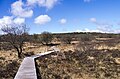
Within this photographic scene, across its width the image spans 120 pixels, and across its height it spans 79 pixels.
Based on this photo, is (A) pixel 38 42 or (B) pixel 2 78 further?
(A) pixel 38 42

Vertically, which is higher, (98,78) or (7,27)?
(7,27)

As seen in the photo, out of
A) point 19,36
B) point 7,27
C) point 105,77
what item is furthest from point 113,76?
point 7,27

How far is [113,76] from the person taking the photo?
→ 22500mm

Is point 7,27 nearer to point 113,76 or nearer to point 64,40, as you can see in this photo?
point 113,76

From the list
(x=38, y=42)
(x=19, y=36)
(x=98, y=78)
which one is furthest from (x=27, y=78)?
(x=38, y=42)

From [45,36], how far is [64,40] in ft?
22.6

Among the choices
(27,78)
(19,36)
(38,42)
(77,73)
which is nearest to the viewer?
(27,78)

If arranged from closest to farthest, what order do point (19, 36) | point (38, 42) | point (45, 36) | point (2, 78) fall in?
point (2, 78), point (19, 36), point (45, 36), point (38, 42)

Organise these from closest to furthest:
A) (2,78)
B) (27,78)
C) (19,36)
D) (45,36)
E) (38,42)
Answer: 1. (27,78)
2. (2,78)
3. (19,36)
4. (45,36)
5. (38,42)

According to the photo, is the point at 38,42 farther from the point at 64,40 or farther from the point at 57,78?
the point at 57,78

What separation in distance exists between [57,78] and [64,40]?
2757 inches

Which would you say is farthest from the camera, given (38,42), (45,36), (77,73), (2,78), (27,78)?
(38,42)

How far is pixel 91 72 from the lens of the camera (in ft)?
81.1

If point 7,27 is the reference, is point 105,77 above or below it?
below
